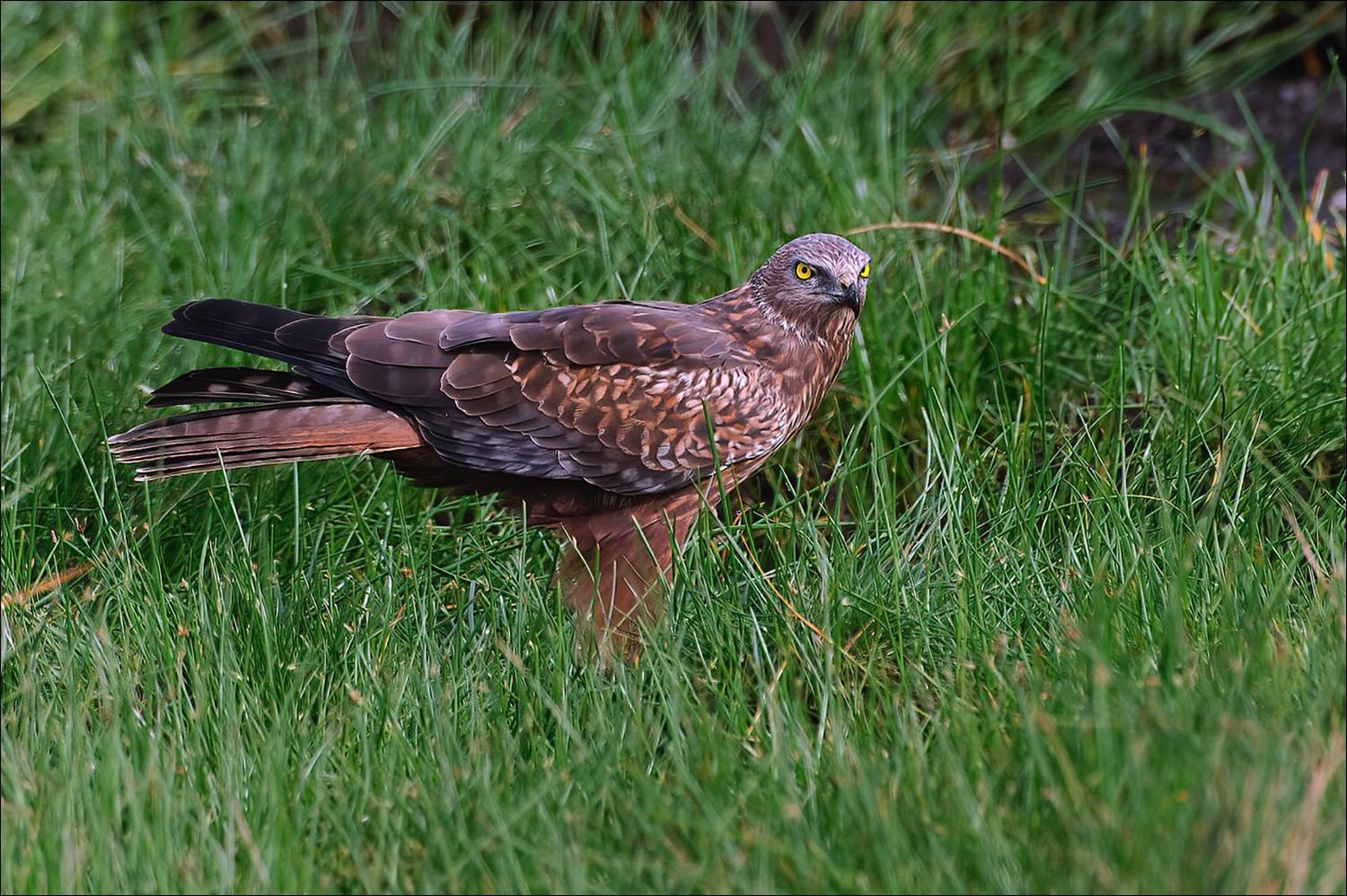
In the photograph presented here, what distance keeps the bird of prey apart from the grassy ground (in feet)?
0.76

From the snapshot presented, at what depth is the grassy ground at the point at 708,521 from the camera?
2451mm

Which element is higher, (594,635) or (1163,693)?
(1163,693)

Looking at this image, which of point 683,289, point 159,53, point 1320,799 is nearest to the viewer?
point 1320,799

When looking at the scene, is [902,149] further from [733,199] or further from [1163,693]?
[1163,693]

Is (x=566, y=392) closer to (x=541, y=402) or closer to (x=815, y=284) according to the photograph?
(x=541, y=402)

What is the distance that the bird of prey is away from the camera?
3840 mm

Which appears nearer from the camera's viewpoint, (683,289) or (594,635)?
(594,635)

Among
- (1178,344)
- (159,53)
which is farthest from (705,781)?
(159,53)

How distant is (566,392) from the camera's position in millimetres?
3914

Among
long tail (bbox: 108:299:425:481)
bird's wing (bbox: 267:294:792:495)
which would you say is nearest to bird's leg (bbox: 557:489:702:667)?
bird's wing (bbox: 267:294:792:495)

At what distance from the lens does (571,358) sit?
3900 millimetres

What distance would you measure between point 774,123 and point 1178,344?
2.12 m

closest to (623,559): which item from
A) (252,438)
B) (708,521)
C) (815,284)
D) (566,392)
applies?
(708,521)

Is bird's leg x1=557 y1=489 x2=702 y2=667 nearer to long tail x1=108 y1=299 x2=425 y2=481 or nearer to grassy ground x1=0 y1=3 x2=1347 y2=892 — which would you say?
grassy ground x1=0 y1=3 x2=1347 y2=892
